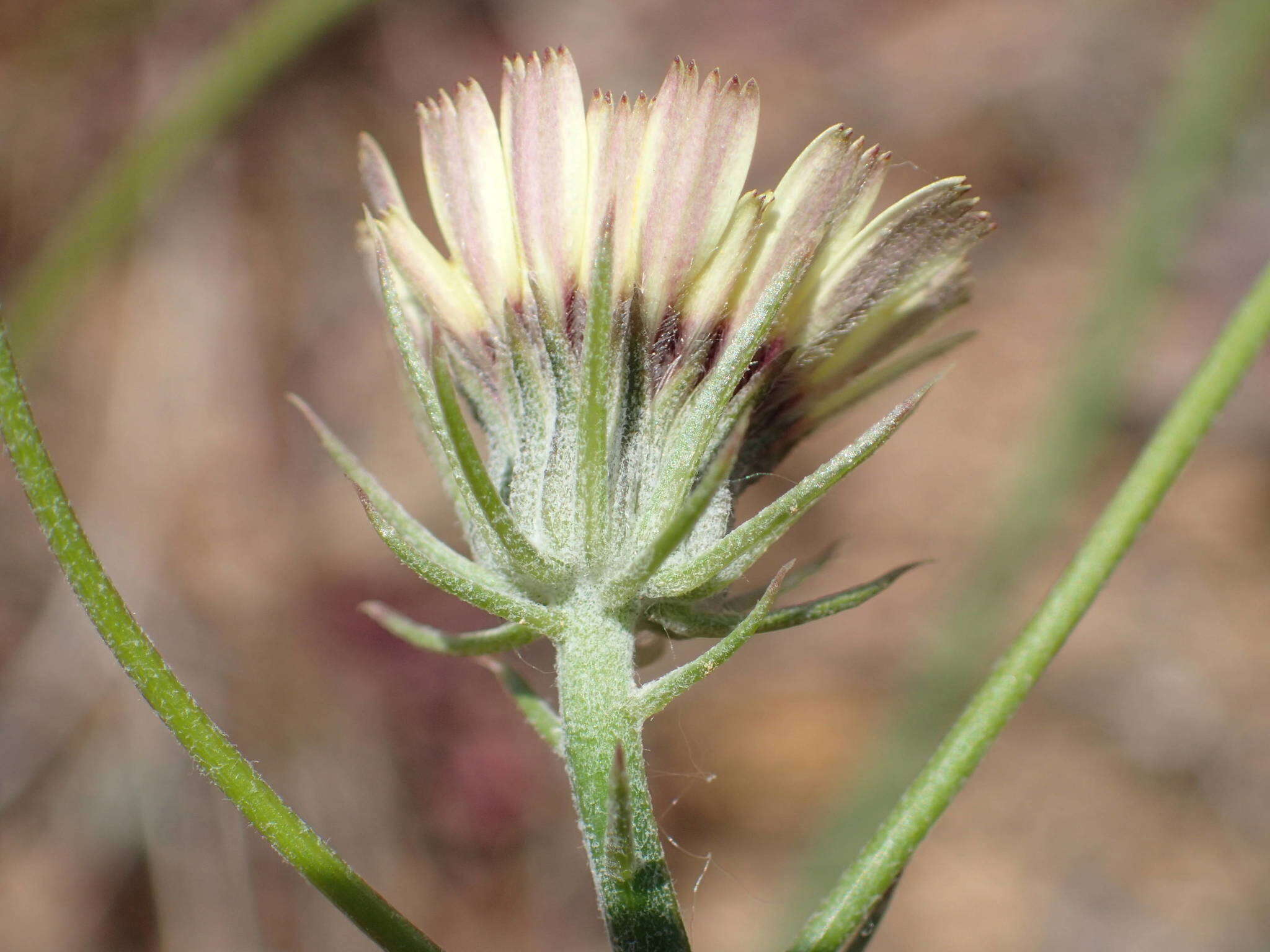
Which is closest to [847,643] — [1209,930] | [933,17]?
[1209,930]

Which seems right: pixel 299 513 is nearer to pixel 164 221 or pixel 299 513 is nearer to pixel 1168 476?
pixel 164 221

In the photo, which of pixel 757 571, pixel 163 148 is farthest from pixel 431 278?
pixel 757 571

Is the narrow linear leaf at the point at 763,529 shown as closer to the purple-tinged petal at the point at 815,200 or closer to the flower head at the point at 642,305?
the flower head at the point at 642,305

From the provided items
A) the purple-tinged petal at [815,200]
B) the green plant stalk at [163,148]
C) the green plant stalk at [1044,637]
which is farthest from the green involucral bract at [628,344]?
the green plant stalk at [163,148]

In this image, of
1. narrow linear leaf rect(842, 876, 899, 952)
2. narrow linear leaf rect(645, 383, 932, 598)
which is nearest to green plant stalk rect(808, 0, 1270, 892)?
narrow linear leaf rect(842, 876, 899, 952)

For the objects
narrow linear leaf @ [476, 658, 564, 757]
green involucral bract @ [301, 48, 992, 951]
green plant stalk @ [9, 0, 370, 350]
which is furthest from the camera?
green plant stalk @ [9, 0, 370, 350]

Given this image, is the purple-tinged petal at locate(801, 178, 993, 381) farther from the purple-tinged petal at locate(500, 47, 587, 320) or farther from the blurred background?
the blurred background
